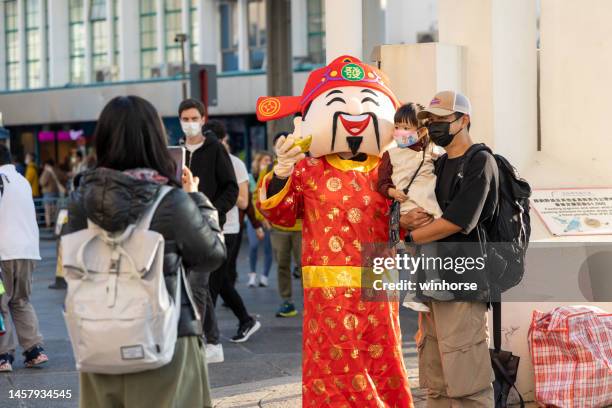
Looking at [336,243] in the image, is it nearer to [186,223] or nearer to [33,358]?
[186,223]

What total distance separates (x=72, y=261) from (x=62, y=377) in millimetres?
4177

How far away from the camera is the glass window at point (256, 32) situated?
3133 cm

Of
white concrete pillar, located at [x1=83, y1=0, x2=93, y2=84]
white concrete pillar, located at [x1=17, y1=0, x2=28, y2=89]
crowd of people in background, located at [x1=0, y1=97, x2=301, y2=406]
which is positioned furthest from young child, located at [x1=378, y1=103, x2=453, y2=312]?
white concrete pillar, located at [x1=17, y1=0, x2=28, y2=89]

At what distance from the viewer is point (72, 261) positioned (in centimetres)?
373

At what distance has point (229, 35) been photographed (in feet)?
106

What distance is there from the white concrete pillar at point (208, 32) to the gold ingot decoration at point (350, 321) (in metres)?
27.5

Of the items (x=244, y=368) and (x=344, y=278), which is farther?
(x=244, y=368)

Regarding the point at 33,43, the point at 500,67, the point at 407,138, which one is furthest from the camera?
the point at 33,43

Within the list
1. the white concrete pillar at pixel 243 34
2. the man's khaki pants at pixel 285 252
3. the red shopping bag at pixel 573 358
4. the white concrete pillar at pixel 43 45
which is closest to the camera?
the red shopping bag at pixel 573 358

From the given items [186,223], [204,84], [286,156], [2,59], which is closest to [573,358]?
[286,156]

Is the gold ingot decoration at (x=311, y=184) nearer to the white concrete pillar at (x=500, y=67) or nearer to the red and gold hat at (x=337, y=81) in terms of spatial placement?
the red and gold hat at (x=337, y=81)

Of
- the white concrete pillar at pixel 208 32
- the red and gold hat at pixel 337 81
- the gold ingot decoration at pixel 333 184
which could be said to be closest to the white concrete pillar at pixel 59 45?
the white concrete pillar at pixel 208 32

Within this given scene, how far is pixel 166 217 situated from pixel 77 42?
1330 inches

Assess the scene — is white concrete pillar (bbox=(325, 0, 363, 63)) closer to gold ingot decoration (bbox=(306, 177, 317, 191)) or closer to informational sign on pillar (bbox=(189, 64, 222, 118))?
gold ingot decoration (bbox=(306, 177, 317, 191))
